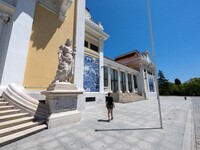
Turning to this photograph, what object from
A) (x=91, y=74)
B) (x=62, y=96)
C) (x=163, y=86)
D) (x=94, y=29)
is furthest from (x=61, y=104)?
(x=163, y=86)

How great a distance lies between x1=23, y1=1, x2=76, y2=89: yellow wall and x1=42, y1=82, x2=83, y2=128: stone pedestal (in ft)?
7.01

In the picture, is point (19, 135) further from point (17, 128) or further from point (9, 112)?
point (9, 112)

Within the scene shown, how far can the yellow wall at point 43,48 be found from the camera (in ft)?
21.3

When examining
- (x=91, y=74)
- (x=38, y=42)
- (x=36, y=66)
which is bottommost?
(x=36, y=66)

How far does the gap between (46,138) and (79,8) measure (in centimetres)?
1110

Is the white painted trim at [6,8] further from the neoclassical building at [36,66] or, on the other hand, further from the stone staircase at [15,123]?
the stone staircase at [15,123]

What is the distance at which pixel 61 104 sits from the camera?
508cm

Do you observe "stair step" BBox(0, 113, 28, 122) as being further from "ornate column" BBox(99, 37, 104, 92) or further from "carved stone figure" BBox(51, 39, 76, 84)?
"ornate column" BBox(99, 37, 104, 92)

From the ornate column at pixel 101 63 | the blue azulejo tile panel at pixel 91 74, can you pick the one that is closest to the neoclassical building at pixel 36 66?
the blue azulejo tile panel at pixel 91 74

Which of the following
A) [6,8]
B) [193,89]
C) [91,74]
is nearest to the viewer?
[6,8]

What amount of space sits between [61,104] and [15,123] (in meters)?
1.80

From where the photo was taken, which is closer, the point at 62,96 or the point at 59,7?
the point at 62,96

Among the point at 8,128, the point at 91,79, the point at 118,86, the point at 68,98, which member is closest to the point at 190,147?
the point at 68,98

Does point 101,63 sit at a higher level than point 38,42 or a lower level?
higher
